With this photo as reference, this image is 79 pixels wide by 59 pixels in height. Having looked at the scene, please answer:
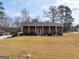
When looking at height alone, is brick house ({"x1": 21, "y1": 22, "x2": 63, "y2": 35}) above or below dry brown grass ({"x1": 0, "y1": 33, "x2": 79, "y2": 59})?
below

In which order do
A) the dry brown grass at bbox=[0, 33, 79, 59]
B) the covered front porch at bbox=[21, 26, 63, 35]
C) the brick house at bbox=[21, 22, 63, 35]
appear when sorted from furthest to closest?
the brick house at bbox=[21, 22, 63, 35] → the covered front porch at bbox=[21, 26, 63, 35] → the dry brown grass at bbox=[0, 33, 79, 59]

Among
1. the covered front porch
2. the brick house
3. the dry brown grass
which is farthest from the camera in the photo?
the brick house

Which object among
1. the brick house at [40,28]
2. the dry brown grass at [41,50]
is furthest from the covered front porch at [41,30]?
the dry brown grass at [41,50]

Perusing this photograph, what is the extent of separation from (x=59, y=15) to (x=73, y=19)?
7094 mm

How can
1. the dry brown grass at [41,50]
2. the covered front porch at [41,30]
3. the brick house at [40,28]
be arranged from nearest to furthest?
the dry brown grass at [41,50] → the covered front porch at [41,30] → the brick house at [40,28]

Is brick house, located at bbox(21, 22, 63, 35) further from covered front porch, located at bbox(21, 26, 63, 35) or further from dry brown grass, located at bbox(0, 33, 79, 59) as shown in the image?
dry brown grass, located at bbox(0, 33, 79, 59)

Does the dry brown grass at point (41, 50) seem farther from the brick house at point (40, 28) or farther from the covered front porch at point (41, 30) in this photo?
the brick house at point (40, 28)

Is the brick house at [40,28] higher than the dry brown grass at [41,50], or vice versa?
the dry brown grass at [41,50]

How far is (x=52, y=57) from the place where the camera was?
70.9 feet

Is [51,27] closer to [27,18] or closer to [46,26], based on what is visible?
[46,26]

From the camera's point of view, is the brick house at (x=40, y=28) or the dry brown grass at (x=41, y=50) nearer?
the dry brown grass at (x=41, y=50)

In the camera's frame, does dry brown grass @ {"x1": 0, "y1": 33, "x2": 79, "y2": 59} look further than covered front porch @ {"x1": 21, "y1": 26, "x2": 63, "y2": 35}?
No

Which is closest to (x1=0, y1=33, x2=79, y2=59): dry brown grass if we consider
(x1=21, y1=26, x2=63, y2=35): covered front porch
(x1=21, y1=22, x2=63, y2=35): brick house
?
(x1=21, y1=26, x2=63, y2=35): covered front porch

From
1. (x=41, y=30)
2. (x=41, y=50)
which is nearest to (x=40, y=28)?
(x=41, y=30)
